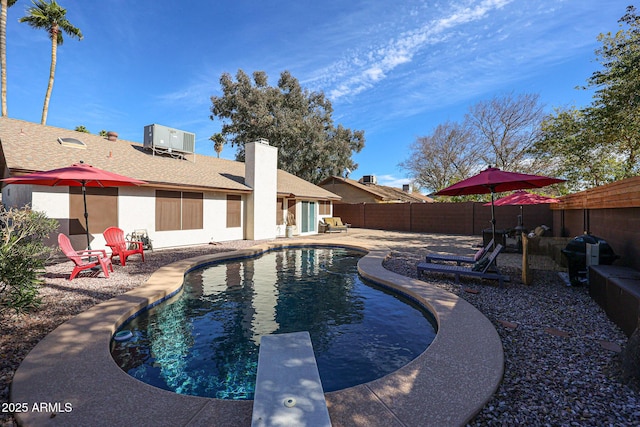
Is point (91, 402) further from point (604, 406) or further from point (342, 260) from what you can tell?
A: point (342, 260)

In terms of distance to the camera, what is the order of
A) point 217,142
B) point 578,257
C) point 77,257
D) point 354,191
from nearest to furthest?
1. point 578,257
2. point 77,257
3. point 354,191
4. point 217,142

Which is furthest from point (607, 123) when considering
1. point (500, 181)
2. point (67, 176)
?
point (67, 176)

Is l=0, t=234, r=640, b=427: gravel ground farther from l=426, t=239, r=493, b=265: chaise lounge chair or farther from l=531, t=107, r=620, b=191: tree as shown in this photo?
l=531, t=107, r=620, b=191: tree

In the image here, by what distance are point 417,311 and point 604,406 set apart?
3230 millimetres

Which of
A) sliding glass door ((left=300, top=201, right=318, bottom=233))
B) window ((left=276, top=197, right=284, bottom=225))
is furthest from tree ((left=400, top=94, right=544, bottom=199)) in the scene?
window ((left=276, top=197, right=284, bottom=225))

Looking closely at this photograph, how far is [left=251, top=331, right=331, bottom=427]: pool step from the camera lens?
217 cm

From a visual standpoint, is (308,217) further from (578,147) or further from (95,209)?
(578,147)

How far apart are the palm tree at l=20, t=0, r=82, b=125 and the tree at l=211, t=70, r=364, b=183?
38.2 feet

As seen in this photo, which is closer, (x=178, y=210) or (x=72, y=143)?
(x=72, y=143)

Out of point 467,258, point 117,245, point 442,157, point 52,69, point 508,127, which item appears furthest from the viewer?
point 442,157

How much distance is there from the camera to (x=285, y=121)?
2766cm

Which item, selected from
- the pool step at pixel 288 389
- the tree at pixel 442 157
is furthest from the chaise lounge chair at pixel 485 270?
the tree at pixel 442 157

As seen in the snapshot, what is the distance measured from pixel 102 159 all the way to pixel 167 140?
147 inches

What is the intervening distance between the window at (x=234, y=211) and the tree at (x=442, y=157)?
23.7 m
